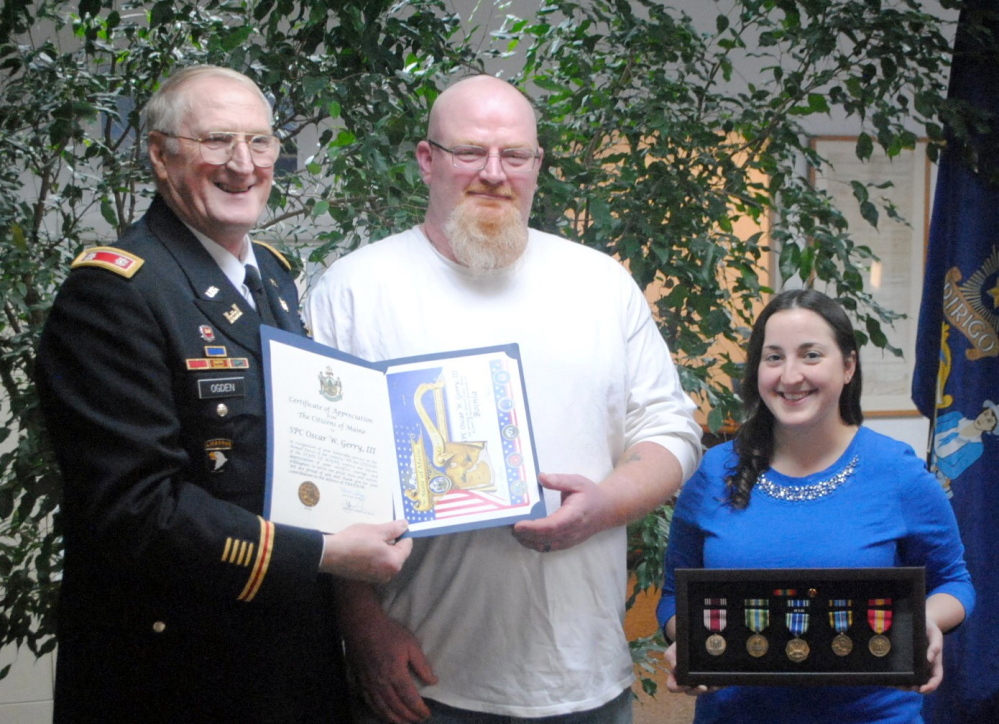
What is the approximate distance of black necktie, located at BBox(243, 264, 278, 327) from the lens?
1.57 metres

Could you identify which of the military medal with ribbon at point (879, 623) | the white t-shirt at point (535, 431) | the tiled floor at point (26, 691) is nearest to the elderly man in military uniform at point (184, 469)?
the white t-shirt at point (535, 431)

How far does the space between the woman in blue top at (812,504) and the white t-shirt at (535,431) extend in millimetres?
133

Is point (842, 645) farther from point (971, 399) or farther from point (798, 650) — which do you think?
point (971, 399)

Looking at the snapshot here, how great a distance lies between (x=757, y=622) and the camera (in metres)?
1.62

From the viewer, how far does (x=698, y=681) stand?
5.39 feet

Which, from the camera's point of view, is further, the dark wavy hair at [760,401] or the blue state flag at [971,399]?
the blue state flag at [971,399]

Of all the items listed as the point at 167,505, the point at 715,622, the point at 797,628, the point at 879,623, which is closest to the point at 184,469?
the point at 167,505

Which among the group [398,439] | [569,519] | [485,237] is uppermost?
[485,237]

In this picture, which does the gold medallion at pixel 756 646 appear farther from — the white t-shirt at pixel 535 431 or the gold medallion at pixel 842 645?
the white t-shirt at pixel 535 431

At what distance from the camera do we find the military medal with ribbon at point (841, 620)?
1.61 metres

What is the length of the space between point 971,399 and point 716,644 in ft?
4.87

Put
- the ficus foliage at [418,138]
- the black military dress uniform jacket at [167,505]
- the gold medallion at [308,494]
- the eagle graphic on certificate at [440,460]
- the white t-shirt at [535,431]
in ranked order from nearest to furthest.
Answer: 1. the black military dress uniform jacket at [167,505]
2. the gold medallion at [308,494]
3. the eagle graphic on certificate at [440,460]
4. the white t-shirt at [535,431]
5. the ficus foliage at [418,138]

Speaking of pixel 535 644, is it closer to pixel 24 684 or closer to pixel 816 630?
pixel 816 630

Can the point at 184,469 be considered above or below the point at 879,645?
above
